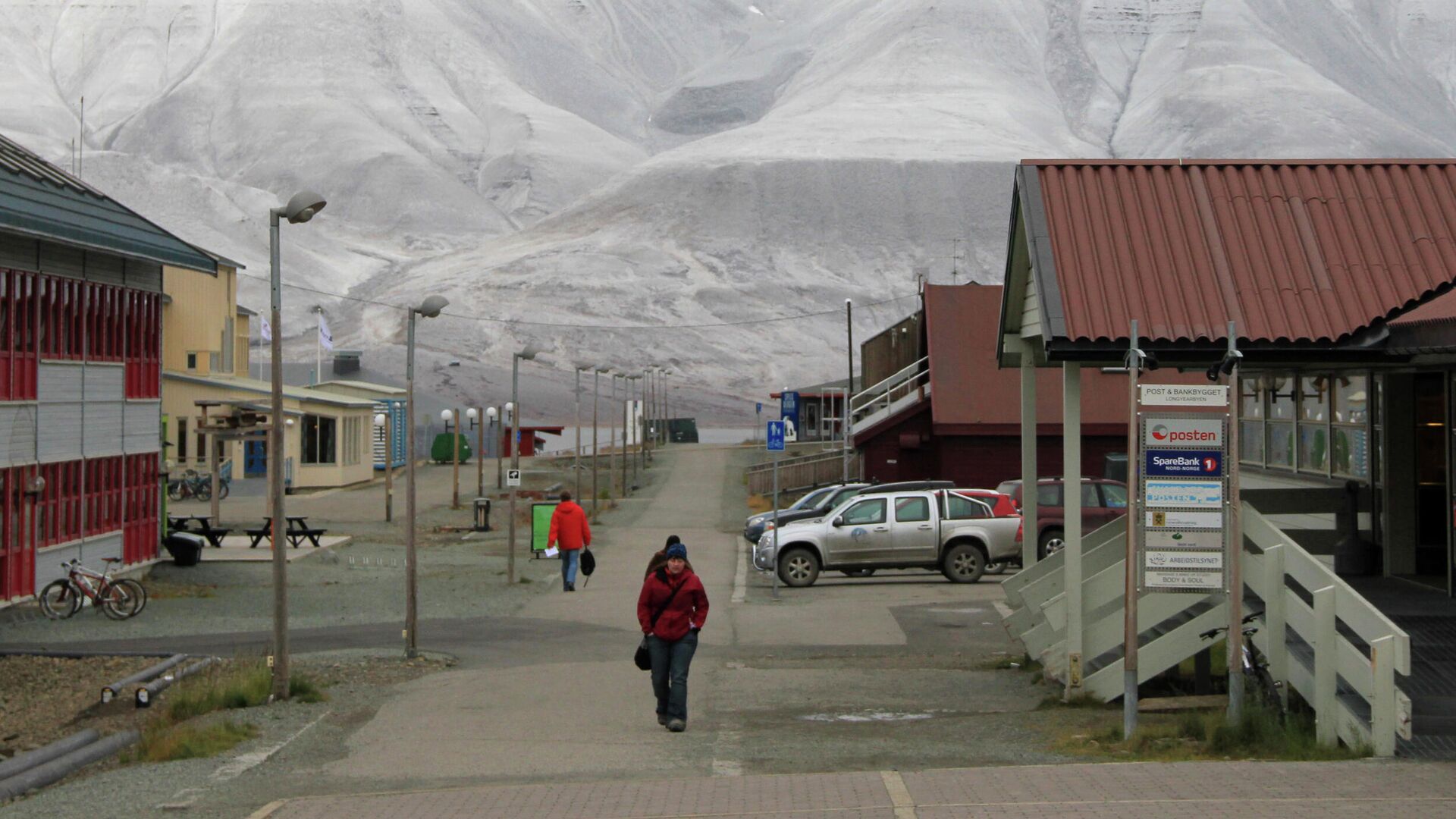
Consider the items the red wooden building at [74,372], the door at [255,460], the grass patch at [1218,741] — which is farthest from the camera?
the door at [255,460]

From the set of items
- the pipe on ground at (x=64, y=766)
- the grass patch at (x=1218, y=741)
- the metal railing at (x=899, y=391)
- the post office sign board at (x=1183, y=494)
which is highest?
the metal railing at (x=899, y=391)

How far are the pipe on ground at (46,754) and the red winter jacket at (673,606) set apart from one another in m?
4.99

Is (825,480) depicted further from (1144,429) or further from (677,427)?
(677,427)

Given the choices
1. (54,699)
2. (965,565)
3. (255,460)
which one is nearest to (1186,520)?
(54,699)

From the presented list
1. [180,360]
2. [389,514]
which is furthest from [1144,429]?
[180,360]

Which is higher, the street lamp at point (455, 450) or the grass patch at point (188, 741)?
the street lamp at point (455, 450)

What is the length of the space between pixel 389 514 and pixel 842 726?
30.5m

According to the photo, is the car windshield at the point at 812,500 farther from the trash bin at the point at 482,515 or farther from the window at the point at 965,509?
the trash bin at the point at 482,515

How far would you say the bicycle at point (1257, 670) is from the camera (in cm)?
1217

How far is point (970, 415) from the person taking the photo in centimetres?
4084

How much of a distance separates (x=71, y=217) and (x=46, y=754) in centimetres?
1156

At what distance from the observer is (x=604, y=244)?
591 ft

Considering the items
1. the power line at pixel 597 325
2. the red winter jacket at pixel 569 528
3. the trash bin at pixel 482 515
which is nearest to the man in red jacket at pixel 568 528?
the red winter jacket at pixel 569 528

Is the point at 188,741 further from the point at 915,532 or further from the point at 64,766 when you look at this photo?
the point at 915,532
